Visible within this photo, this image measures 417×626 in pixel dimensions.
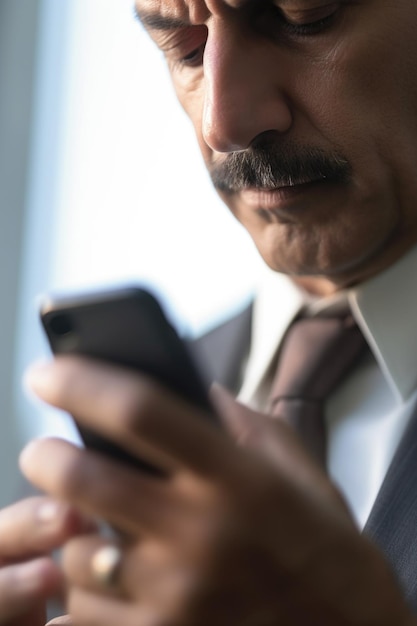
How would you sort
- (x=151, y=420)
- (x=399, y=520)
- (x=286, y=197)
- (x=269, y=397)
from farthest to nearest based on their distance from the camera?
(x=269, y=397) < (x=286, y=197) < (x=399, y=520) < (x=151, y=420)

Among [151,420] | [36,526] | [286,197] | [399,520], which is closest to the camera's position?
[151,420]

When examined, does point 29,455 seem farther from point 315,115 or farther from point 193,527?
point 315,115

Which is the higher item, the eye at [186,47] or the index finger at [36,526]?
the eye at [186,47]

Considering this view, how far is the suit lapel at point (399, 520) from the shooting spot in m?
0.67

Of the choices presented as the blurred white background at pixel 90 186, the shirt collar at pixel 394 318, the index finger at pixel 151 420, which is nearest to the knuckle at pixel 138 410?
the index finger at pixel 151 420

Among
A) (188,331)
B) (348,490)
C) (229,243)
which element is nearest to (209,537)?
(348,490)

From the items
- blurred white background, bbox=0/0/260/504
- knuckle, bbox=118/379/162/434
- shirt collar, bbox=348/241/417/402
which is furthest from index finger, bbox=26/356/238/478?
blurred white background, bbox=0/0/260/504

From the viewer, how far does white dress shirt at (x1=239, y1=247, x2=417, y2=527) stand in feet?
2.60

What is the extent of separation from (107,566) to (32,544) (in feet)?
0.33

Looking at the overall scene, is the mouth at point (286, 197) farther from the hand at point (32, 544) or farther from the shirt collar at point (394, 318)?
the hand at point (32, 544)

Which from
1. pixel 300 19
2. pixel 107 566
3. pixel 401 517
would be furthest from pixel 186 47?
pixel 107 566

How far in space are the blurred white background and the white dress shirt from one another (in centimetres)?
47

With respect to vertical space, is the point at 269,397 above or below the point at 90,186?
below

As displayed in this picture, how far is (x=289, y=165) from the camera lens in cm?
77
